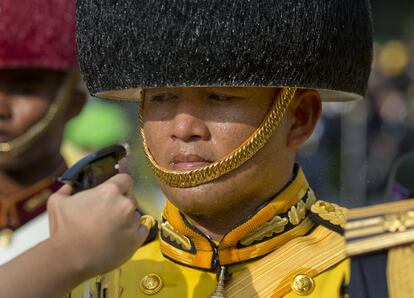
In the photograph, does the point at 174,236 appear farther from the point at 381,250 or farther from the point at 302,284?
the point at 381,250

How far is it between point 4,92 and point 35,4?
413 millimetres

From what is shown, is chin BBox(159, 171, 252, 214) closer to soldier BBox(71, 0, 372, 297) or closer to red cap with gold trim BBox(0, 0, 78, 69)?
soldier BBox(71, 0, 372, 297)

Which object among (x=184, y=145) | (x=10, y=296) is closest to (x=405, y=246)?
(x=184, y=145)

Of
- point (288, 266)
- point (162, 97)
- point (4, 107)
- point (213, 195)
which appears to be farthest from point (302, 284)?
point (4, 107)

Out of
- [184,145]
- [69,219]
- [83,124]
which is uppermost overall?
[83,124]

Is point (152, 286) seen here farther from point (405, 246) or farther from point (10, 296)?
point (405, 246)

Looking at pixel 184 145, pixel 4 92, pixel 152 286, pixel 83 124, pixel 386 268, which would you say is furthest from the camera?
pixel 83 124

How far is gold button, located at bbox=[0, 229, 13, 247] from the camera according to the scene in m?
4.62

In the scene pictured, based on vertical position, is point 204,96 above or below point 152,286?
above

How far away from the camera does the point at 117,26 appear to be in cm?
278

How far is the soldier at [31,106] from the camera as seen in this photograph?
4492 mm

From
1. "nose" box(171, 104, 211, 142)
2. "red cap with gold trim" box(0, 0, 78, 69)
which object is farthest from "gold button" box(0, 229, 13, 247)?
"nose" box(171, 104, 211, 142)

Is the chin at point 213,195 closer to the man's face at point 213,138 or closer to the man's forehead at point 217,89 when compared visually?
the man's face at point 213,138

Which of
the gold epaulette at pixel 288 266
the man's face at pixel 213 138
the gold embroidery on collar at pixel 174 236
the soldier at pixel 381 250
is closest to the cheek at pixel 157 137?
the man's face at pixel 213 138
